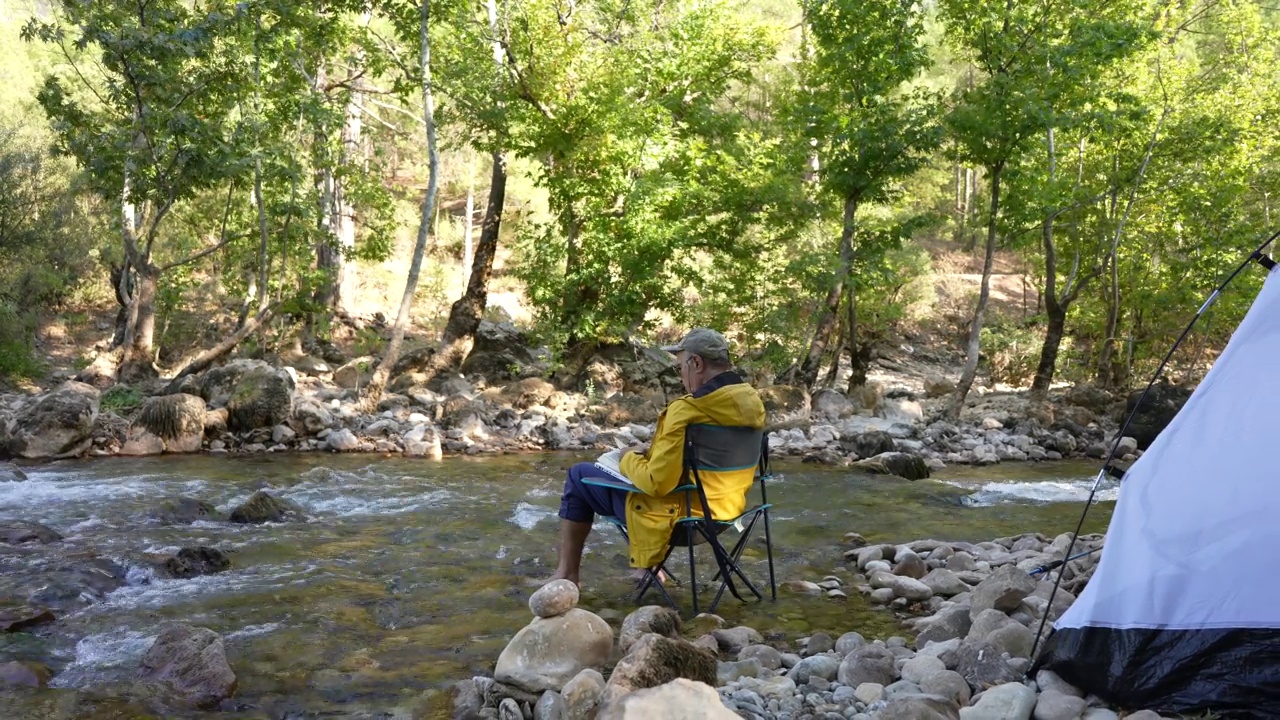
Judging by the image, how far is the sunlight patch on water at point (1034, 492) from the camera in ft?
27.6

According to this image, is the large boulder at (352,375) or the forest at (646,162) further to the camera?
the large boulder at (352,375)

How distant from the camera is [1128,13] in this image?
46.8 feet

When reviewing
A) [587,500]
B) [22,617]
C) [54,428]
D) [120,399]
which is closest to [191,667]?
[22,617]

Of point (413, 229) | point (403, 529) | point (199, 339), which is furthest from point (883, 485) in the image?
point (413, 229)

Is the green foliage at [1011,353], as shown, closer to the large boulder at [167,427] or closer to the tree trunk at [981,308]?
the tree trunk at [981,308]

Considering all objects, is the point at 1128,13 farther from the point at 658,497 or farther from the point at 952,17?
the point at 658,497

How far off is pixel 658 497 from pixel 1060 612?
1.85 m

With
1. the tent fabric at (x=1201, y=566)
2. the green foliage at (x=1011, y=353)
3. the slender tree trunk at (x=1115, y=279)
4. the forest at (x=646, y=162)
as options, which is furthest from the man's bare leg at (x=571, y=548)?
the green foliage at (x=1011, y=353)

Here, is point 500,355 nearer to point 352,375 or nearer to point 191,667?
point 352,375

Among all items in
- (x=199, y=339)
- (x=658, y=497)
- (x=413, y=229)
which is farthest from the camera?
(x=413, y=229)

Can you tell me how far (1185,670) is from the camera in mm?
2982

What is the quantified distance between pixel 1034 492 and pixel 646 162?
7.96 meters

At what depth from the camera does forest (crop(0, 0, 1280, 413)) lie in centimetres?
1280

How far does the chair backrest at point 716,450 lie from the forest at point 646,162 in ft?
31.0
